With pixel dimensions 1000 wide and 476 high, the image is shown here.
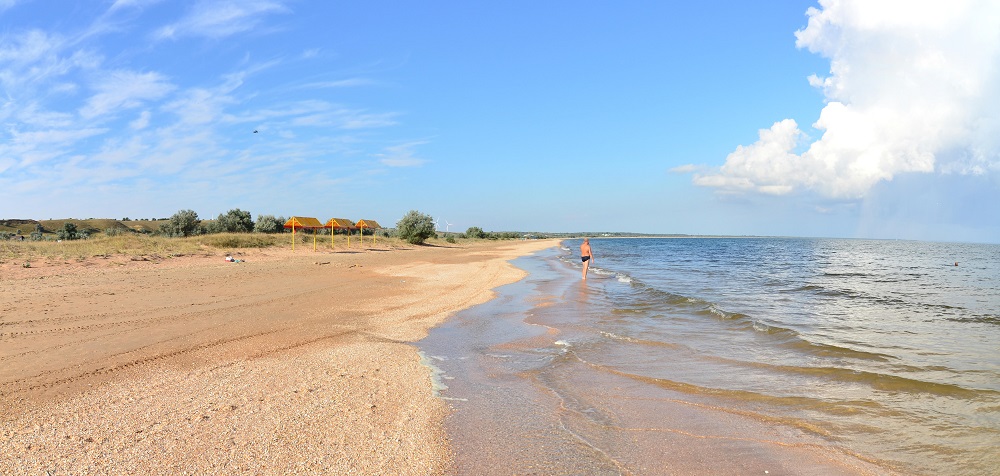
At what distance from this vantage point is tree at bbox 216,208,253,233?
49906mm

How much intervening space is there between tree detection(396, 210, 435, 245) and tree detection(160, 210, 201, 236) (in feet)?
65.2

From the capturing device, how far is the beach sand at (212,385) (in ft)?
12.8

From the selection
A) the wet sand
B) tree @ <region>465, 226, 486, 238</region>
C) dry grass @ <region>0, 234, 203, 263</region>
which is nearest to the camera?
the wet sand

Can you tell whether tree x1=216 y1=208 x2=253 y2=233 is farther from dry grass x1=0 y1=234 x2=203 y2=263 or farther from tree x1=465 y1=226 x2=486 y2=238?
tree x1=465 y1=226 x2=486 y2=238

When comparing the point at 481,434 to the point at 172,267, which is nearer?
the point at 481,434

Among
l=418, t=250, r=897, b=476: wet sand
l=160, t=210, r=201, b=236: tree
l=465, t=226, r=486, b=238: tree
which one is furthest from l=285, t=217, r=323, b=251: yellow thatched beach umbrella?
l=465, t=226, r=486, b=238: tree

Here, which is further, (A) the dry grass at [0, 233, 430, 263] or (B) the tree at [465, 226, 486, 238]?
(B) the tree at [465, 226, 486, 238]

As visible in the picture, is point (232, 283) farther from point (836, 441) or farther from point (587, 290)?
point (836, 441)

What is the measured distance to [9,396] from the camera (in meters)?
5.07

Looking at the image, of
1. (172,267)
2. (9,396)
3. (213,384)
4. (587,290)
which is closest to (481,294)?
(587,290)

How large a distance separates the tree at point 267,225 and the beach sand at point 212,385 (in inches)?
1653

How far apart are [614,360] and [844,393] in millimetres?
2909

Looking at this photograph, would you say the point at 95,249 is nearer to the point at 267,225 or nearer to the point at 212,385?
the point at 212,385

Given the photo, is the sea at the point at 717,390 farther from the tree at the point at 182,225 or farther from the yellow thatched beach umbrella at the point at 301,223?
the tree at the point at 182,225
